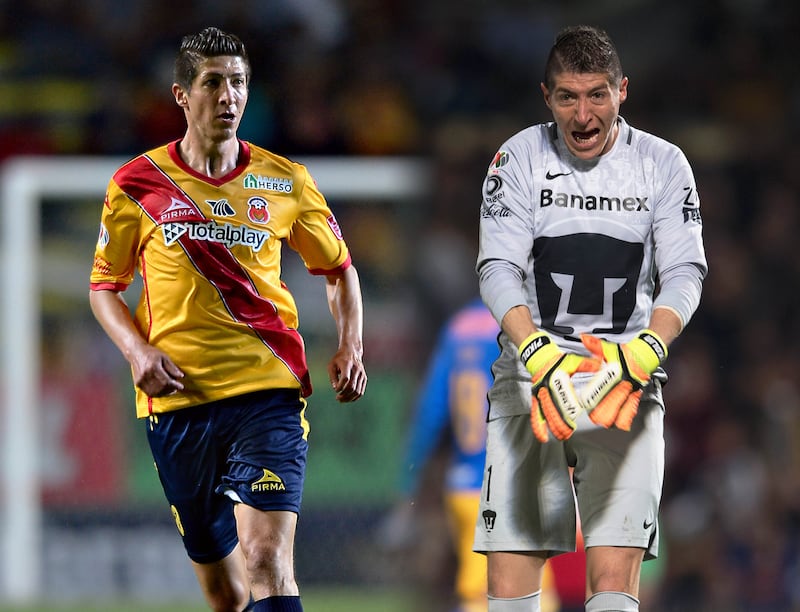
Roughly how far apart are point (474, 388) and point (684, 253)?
258 centimetres

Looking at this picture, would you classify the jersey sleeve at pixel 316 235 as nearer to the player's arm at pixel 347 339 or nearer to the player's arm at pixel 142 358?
the player's arm at pixel 347 339

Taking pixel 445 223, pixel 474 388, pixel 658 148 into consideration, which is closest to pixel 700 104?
pixel 445 223

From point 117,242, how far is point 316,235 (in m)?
0.63

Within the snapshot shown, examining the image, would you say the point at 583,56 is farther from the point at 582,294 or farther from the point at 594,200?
the point at 582,294

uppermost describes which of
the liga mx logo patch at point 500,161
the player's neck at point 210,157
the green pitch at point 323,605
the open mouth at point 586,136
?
the player's neck at point 210,157

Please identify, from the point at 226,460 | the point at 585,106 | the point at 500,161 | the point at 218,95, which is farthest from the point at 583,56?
the point at 226,460

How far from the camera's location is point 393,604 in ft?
30.5

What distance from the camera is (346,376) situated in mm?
4297

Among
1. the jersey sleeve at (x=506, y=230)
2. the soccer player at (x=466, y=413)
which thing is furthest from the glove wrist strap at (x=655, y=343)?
the soccer player at (x=466, y=413)

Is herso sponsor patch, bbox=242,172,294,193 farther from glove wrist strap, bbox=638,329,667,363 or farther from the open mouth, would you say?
glove wrist strap, bbox=638,329,667,363

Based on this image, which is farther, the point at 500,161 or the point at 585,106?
the point at 500,161

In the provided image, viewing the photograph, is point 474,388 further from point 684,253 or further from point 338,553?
point 338,553

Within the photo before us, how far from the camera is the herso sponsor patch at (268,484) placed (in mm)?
4148

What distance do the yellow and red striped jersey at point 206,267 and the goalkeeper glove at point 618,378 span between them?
1125 mm
